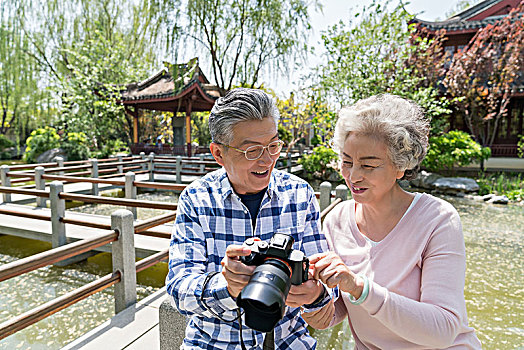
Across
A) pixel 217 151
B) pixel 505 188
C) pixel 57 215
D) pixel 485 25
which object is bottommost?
pixel 505 188

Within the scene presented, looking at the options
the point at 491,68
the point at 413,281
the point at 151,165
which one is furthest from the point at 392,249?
the point at 491,68

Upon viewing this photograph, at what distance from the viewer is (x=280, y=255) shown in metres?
0.90

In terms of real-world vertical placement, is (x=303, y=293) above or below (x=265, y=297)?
below

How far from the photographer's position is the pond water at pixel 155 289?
309cm

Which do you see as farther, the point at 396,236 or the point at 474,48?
the point at 474,48

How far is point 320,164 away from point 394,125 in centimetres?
1123

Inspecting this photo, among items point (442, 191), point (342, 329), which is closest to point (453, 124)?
point (442, 191)

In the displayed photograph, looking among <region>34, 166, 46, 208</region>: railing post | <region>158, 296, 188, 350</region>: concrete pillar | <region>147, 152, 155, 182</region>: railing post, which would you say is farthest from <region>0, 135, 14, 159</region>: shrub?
<region>158, 296, 188, 350</region>: concrete pillar

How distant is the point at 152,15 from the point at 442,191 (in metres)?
10.5

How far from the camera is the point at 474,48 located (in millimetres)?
11695

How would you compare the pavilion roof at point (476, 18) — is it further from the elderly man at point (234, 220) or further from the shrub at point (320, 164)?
the elderly man at point (234, 220)

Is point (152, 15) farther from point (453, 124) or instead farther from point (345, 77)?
point (453, 124)

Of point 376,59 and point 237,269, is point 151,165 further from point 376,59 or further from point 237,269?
point 237,269

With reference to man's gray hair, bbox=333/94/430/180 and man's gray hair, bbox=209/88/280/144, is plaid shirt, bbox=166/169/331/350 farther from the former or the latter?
man's gray hair, bbox=333/94/430/180
